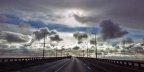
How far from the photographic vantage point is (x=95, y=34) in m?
73.9

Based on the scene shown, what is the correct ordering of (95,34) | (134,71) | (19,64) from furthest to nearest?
(95,34)
(19,64)
(134,71)

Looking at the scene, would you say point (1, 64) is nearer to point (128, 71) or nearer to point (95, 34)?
point (128, 71)

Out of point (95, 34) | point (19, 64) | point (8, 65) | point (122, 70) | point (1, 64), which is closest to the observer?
point (122, 70)

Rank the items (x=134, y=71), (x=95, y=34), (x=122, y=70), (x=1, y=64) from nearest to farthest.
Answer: (x=134, y=71), (x=122, y=70), (x=1, y=64), (x=95, y=34)

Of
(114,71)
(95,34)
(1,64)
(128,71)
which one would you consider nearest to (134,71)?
(128,71)

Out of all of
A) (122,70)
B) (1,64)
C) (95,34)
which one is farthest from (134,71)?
(95,34)

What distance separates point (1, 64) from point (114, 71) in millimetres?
14065

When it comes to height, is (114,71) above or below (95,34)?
below

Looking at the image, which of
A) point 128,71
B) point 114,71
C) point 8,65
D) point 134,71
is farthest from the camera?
point 8,65

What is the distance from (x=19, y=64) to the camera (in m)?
37.8

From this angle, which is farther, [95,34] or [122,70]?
[95,34]

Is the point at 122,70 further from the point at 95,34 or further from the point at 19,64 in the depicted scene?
the point at 95,34

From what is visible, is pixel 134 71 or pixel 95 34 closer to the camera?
pixel 134 71

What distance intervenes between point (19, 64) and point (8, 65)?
5891mm
